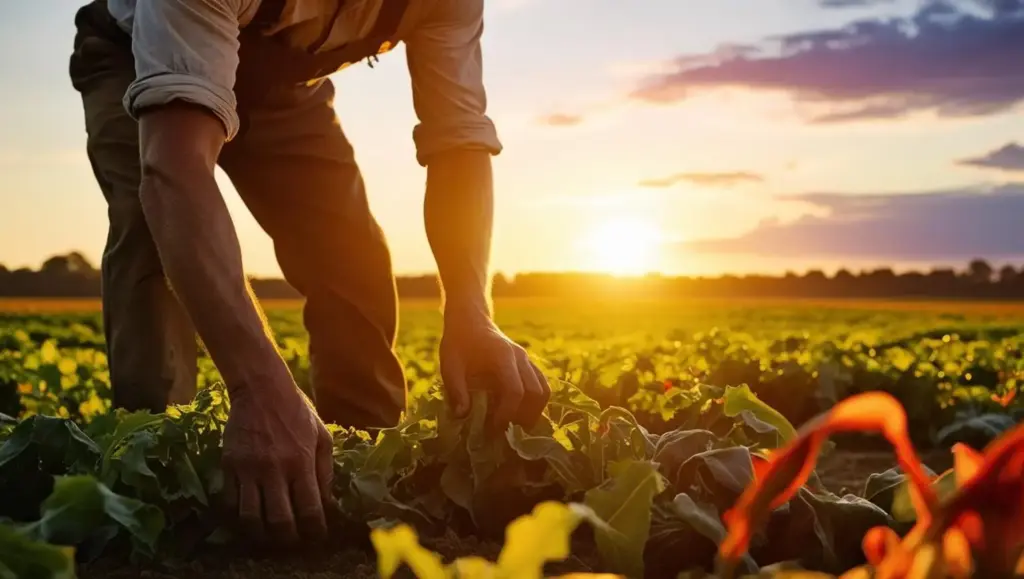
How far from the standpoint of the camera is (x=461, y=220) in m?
3.54

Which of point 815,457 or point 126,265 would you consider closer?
point 815,457

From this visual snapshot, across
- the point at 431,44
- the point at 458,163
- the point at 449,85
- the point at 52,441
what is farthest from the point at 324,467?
the point at 431,44

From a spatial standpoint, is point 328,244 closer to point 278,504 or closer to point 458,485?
point 458,485

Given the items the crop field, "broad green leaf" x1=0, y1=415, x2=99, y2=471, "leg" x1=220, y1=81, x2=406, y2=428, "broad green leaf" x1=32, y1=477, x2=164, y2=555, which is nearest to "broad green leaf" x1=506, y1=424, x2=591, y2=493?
the crop field

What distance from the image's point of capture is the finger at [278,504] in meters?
2.28

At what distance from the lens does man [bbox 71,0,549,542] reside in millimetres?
2436

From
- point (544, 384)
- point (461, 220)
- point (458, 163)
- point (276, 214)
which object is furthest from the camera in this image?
point (276, 214)

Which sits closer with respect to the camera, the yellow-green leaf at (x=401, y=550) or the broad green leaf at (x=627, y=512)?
the yellow-green leaf at (x=401, y=550)

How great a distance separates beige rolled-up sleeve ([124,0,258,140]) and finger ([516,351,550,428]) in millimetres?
1046

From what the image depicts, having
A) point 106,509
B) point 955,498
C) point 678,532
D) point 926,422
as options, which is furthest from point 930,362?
point 955,498

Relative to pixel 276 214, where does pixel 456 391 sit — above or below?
below

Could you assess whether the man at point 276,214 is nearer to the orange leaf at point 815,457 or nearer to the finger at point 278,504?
the finger at point 278,504

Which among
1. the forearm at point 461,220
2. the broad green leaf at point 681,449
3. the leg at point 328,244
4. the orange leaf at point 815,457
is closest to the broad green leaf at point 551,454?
the broad green leaf at point 681,449

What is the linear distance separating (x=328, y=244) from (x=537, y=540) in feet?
14.1
